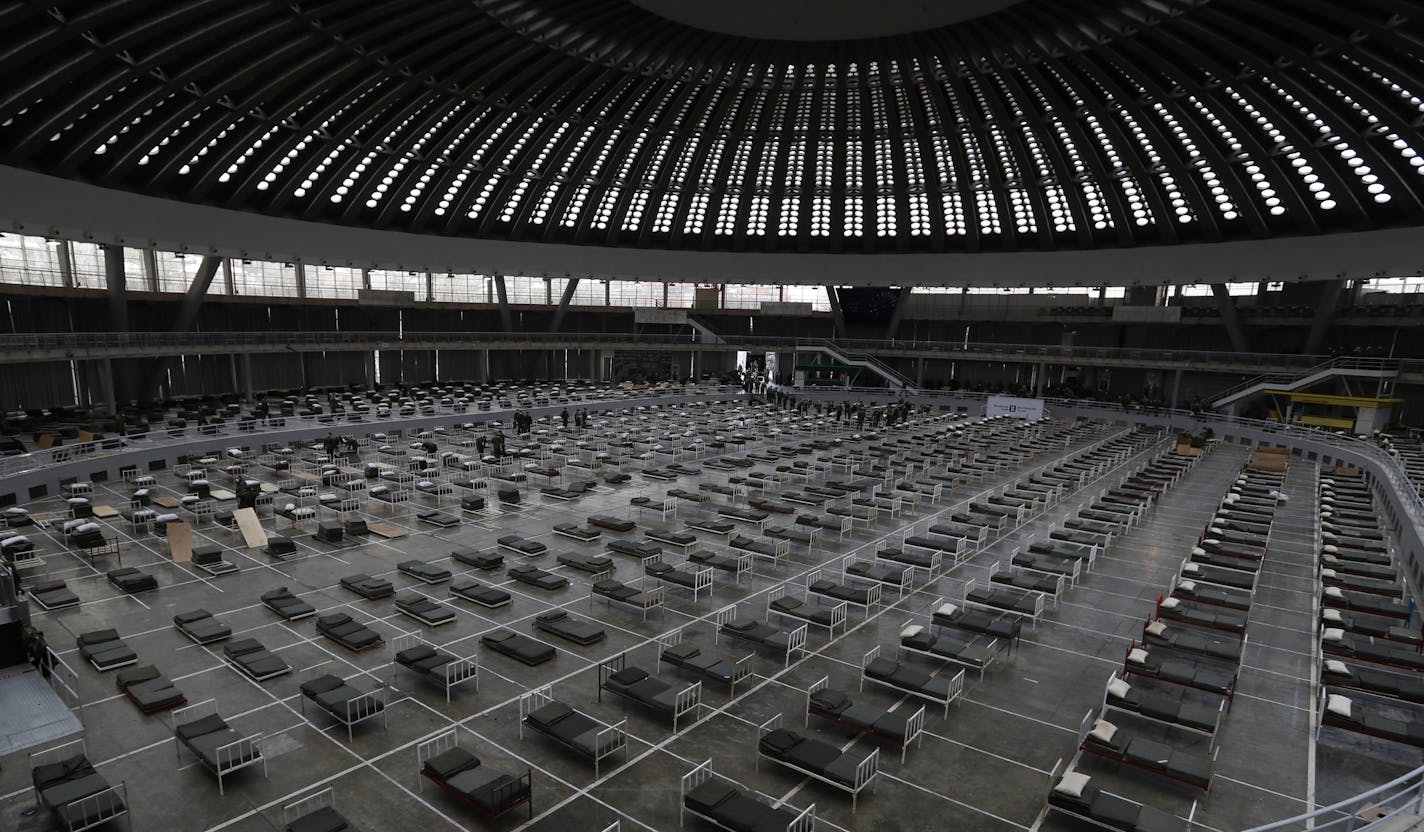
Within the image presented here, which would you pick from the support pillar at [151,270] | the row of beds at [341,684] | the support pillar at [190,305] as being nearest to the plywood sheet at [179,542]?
the row of beds at [341,684]

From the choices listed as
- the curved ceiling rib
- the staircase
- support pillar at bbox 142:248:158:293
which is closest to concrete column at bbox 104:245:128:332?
the curved ceiling rib

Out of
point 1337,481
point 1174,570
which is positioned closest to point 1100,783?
point 1174,570

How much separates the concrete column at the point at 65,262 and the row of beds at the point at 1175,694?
54.5m

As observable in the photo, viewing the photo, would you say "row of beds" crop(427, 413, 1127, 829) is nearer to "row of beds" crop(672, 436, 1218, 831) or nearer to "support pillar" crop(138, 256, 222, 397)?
"row of beds" crop(672, 436, 1218, 831)

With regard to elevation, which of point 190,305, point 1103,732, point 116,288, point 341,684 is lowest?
point 341,684

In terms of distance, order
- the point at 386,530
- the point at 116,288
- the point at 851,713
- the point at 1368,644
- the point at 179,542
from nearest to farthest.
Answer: the point at 851,713, the point at 1368,644, the point at 179,542, the point at 386,530, the point at 116,288

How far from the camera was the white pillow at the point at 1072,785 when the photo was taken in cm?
973

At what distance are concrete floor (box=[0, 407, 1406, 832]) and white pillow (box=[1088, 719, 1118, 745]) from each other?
0.43 meters

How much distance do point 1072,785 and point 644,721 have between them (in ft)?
20.4

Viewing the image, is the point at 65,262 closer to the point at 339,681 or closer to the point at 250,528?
the point at 250,528

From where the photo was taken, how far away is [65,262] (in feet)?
142

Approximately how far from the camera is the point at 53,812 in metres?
9.12

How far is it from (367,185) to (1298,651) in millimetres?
52270

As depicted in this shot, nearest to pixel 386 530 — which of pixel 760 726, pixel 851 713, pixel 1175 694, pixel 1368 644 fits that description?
pixel 760 726
